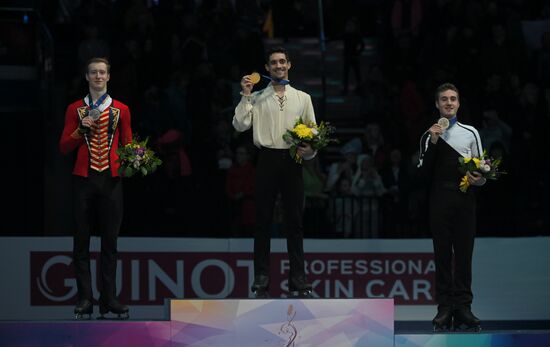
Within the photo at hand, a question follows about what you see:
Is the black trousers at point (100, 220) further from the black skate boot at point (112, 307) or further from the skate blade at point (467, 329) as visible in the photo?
the skate blade at point (467, 329)

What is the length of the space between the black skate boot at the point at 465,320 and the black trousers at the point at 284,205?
4.10ft

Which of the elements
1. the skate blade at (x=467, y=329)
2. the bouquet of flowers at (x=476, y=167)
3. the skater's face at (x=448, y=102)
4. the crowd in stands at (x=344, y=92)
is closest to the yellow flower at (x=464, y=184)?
the bouquet of flowers at (x=476, y=167)

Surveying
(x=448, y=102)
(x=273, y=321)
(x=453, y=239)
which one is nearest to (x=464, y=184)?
(x=453, y=239)

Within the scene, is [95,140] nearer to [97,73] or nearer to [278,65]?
[97,73]

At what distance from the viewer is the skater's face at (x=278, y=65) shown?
11711 mm

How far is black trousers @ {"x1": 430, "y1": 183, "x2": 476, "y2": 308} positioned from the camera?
11.7 metres

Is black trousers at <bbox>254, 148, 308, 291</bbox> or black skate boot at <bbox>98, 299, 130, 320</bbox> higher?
black trousers at <bbox>254, 148, 308, 291</bbox>

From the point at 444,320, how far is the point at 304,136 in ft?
6.12

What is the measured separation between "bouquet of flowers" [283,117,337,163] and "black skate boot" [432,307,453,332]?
1661 mm

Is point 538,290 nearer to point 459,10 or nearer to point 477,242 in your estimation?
point 477,242

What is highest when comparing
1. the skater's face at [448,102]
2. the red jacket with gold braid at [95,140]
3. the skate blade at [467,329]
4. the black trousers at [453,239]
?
the skater's face at [448,102]

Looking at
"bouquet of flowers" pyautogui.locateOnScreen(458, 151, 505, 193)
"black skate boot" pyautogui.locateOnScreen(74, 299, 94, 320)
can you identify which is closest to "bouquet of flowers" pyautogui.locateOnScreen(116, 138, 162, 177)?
"black skate boot" pyautogui.locateOnScreen(74, 299, 94, 320)

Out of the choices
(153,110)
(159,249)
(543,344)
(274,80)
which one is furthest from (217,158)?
(543,344)

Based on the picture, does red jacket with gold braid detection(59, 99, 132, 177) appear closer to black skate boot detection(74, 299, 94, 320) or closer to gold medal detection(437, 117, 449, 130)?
black skate boot detection(74, 299, 94, 320)
